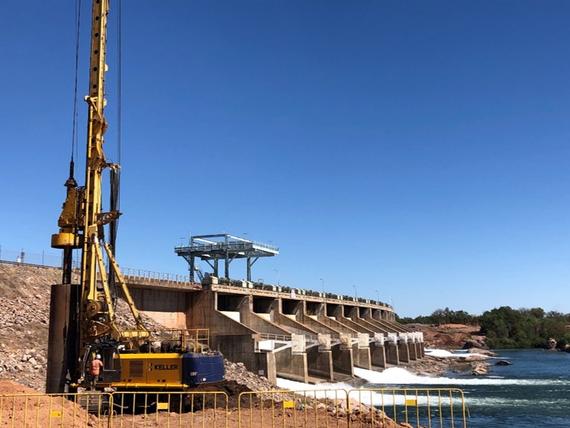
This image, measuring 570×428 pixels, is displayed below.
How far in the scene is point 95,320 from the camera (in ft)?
68.4

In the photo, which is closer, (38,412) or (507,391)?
(38,412)

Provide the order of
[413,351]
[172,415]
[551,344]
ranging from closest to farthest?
[172,415]
[413,351]
[551,344]

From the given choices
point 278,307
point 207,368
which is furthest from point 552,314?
point 207,368

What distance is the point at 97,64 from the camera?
75.3 ft

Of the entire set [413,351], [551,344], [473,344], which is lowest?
[551,344]

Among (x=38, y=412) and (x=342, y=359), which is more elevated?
(x=38, y=412)

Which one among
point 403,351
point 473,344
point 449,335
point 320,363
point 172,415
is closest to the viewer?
point 172,415

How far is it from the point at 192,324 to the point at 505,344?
4412 inches

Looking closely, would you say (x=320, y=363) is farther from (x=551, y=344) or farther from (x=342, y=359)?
(x=551, y=344)

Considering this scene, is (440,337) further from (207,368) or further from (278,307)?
(207,368)

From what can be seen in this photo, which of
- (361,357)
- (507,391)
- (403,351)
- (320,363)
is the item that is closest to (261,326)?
(320,363)

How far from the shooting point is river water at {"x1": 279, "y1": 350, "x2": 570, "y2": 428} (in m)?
31.6

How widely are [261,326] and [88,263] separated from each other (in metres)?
30.0

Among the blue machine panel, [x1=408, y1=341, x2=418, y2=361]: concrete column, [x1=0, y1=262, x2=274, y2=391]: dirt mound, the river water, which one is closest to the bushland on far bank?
[x1=408, y1=341, x2=418, y2=361]: concrete column
